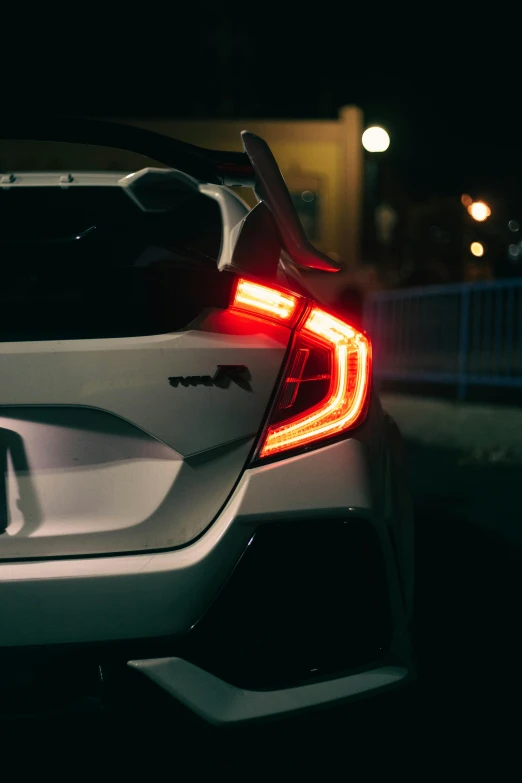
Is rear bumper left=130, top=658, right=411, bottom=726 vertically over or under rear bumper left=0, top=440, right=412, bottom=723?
under

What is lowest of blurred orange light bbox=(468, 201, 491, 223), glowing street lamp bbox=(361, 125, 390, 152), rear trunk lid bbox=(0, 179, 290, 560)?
rear trunk lid bbox=(0, 179, 290, 560)

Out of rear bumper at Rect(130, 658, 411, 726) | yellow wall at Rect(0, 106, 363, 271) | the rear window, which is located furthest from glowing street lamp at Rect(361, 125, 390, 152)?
rear bumper at Rect(130, 658, 411, 726)

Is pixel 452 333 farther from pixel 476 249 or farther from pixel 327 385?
pixel 327 385

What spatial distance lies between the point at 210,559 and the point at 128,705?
336mm

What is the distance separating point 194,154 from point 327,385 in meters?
0.66

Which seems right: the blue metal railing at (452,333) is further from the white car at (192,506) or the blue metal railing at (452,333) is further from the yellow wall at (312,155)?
the yellow wall at (312,155)

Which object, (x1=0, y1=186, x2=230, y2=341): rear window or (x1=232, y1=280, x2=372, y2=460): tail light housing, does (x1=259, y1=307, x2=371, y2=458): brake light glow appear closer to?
(x1=232, y1=280, x2=372, y2=460): tail light housing

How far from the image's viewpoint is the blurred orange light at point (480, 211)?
53.4 ft

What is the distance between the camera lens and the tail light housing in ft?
7.46

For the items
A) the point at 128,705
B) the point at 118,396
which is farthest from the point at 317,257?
the point at 128,705

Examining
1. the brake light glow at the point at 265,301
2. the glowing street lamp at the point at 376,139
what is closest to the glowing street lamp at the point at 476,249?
the glowing street lamp at the point at 376,139

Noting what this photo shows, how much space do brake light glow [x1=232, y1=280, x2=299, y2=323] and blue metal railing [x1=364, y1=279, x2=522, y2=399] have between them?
1070 centimetres

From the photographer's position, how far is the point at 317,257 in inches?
95.6

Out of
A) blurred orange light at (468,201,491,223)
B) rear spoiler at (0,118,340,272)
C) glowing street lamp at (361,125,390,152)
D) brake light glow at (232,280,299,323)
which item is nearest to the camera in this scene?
brake light glow at (232,280,299,323)
